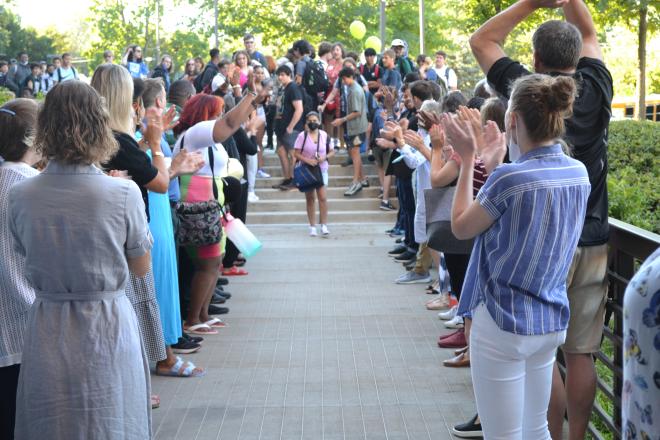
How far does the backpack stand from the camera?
18734mm

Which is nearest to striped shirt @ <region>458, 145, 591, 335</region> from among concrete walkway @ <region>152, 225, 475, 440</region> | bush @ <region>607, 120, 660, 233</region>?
concrete walkway @ <region>152, 225, 475, 440</region>

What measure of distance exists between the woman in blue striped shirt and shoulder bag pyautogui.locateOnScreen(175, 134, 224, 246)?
420 cm

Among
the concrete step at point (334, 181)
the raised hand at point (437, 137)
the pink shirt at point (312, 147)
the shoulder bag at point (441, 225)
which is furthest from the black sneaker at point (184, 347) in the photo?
the concrete step at point (334, 181)

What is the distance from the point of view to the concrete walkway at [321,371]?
5926 millimetres

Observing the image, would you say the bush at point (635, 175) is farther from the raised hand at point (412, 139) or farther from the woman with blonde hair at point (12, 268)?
the woman with blonde hair at point (12, 268)

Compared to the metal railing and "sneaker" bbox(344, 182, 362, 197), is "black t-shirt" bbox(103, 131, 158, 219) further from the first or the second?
"sneaker" bbox(344, 182, 362, 197)

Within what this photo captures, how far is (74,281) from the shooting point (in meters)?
3.78

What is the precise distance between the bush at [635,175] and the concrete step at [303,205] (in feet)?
13.2

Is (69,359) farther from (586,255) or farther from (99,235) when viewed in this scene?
(586,255)

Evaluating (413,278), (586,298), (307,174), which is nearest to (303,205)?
(307,174)

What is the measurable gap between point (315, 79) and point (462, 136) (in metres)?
14.9

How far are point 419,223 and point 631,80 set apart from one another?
48.4m

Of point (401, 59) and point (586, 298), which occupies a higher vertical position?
point (401, 59)

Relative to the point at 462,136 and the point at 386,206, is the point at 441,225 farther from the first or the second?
the point at 386,206
